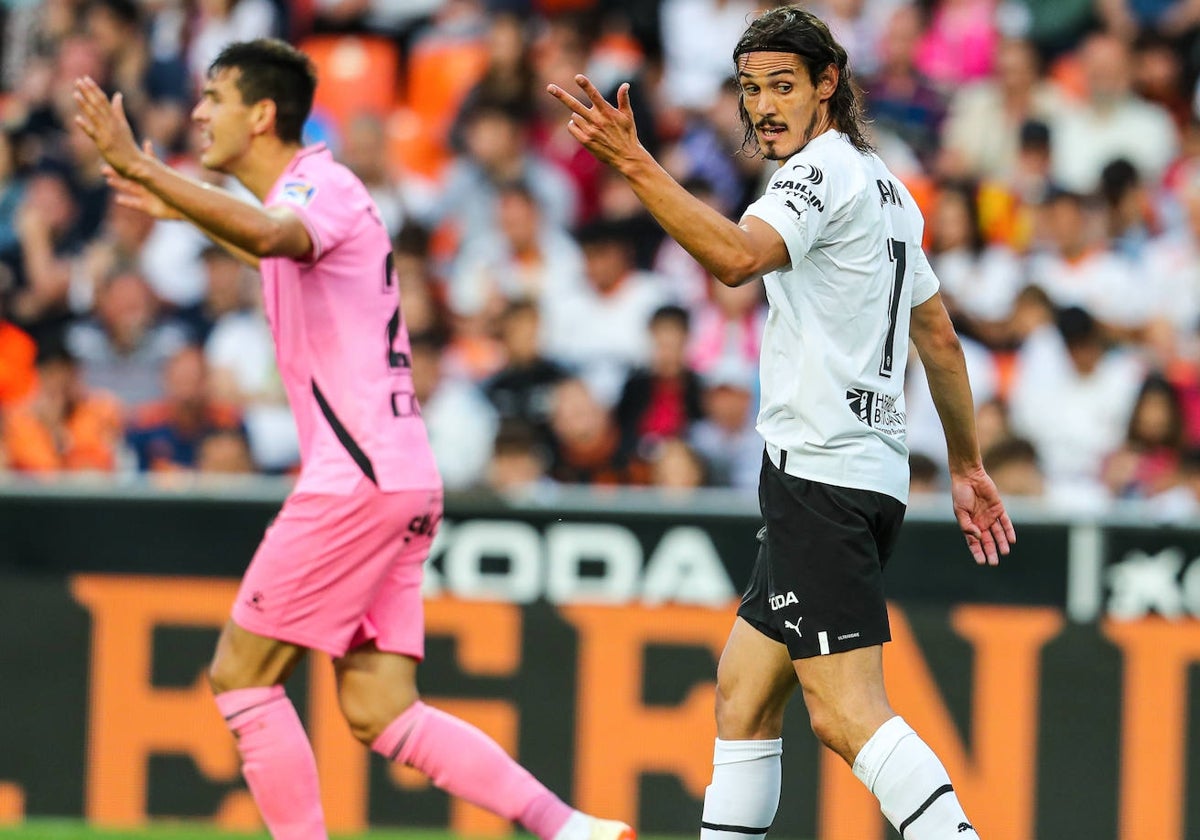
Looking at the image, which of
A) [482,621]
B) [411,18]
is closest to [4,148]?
[411,18]

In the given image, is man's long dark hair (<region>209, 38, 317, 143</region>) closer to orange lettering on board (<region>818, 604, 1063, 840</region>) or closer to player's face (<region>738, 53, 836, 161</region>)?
player's face (<region>738, 53, 836, 161</region>)

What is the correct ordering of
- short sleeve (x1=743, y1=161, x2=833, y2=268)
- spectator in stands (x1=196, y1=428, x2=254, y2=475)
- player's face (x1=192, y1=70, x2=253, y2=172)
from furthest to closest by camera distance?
spectator in stands (x1=196, y1=428, x2=254, y2=475)
player's face (x1=192, y1=70, x2=253, y2=172)
short sleeve (x1=743, y1=161, x2=833, y2=268)

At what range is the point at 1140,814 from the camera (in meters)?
6.93

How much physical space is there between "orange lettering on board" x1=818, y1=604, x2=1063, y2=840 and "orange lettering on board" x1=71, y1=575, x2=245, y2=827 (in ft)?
7.77

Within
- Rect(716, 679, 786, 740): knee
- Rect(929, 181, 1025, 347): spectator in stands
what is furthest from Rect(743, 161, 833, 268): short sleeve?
Rect(929, 181, 1025, 347): spectator in stands

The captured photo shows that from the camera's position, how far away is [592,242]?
9977 mm

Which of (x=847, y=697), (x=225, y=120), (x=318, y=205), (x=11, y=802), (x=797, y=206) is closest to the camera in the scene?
(x=797, y=206)

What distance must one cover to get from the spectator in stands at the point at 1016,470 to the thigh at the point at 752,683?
3.52 m

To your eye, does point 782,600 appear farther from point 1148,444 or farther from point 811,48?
point 1148,444

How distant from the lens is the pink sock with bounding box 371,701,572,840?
5219 millimetres

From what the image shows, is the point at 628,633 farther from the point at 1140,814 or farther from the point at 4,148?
the point at 4,148

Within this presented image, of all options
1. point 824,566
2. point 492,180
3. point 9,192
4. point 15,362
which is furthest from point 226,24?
point 824,566

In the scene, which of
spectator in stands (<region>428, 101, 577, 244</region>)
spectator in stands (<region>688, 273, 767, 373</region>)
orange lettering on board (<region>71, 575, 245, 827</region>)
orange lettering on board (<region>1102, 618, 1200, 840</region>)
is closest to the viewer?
orange lettering on board (<region>1102, 618, 1200, 840</region>)

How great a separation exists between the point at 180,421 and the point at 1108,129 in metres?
5.35
